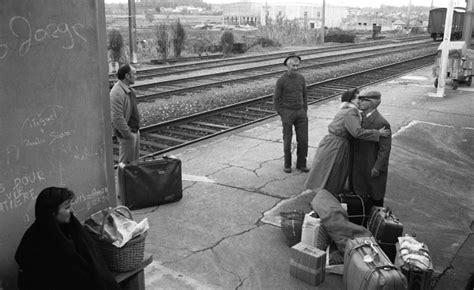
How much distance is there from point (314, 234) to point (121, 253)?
7.17ft

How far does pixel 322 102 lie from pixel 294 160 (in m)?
6.78

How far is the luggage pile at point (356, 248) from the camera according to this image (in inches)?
170

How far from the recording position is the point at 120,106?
21.8 ft

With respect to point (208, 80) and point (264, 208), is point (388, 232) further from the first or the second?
point (208, 80)

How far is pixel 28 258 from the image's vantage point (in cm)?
324

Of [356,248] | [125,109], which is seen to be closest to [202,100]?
[125,109]

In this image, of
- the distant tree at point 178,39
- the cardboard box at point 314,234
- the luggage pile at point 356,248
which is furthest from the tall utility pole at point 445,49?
the distant tree at point 178,39

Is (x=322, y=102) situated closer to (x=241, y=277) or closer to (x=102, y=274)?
(x=241, y=277)

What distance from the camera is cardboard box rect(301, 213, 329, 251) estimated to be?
5234mm

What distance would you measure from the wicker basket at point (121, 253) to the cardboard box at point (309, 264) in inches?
67.0

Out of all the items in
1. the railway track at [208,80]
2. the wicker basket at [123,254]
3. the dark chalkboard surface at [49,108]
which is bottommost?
the railway track at [208,80]

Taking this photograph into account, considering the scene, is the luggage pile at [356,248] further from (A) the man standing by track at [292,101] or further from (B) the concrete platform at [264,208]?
(A) the man standing by track at [292,101]

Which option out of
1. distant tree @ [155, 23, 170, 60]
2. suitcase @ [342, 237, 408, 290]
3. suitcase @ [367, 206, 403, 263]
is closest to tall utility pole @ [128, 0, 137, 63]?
distant tree @ [155, 23, 170, 60]

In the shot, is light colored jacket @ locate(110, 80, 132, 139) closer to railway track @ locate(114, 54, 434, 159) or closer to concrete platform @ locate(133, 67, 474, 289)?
concrete platform @ locate(133, 67, 474, 289)
